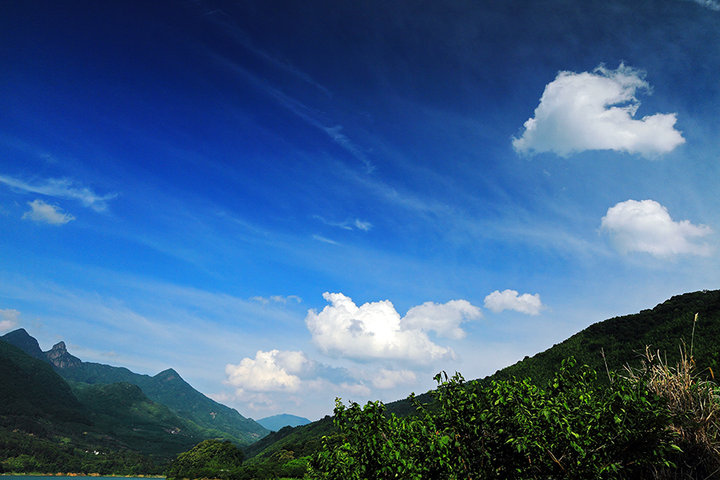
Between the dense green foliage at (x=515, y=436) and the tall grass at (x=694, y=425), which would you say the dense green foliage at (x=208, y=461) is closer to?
the dense green foliage at (x=515, y=436)

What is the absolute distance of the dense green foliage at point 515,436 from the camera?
10312 millimetres

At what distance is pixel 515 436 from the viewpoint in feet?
35.4

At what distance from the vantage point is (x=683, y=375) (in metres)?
12.1

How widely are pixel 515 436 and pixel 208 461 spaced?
110 m

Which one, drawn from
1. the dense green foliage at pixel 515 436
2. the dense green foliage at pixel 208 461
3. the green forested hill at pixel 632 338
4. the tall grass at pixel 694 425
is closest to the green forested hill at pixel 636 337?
the green forested hill at pixel 632 338

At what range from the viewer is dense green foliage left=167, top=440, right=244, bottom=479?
91.3 meters

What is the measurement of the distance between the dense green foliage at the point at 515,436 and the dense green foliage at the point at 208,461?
299ft

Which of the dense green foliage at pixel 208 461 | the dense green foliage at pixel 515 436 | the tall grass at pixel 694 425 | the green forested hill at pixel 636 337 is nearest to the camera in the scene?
the dense green foliage at pixel 515 436

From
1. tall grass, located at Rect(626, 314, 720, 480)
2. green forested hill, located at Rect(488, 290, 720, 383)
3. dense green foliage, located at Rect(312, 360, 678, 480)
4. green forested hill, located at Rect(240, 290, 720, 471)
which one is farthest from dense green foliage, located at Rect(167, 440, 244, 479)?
A: tall grass, located at Rect(626, 314, 720, 480)

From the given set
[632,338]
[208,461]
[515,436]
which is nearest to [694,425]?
[515,436]

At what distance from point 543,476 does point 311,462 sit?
23.9 feet

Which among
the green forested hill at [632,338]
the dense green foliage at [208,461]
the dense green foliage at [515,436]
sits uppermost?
the green forested hill at [632,338]

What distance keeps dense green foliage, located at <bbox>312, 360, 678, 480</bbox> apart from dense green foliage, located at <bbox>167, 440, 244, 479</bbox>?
91.0m

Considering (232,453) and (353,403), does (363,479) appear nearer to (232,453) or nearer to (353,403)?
(353,403)
